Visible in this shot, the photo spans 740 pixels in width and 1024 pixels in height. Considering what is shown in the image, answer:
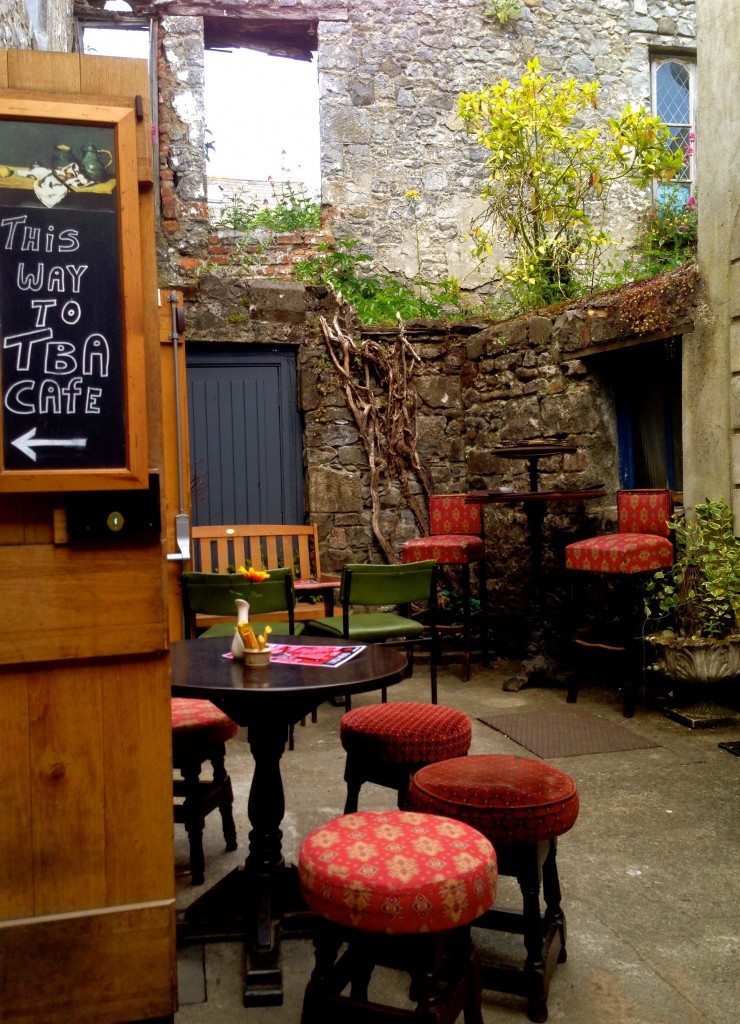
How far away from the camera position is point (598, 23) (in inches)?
344

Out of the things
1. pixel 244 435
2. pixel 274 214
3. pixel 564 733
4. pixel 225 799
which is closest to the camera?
pixel 225 799

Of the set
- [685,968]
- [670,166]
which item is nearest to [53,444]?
[685,968]

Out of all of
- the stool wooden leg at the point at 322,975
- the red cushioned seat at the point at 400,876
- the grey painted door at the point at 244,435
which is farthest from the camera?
the grey painted door at the point at 244,435

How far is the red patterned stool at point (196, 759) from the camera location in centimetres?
284

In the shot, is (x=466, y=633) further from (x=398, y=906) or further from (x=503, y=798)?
(x=398, y=906)

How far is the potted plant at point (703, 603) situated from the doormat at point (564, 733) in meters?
0.48

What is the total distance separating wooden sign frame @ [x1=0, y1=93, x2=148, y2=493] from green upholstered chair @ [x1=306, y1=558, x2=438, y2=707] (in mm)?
2591

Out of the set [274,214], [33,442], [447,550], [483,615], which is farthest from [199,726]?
[274,214]

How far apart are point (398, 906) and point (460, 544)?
4.14 metres

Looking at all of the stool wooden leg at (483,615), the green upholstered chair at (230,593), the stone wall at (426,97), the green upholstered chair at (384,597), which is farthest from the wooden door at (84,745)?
the stone wall at (426,97)

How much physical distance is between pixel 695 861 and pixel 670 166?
5710 millimetres

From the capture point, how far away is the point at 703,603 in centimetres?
470

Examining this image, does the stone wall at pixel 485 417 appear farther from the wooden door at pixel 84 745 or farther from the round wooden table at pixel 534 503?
the wooden door at pixel 84 745

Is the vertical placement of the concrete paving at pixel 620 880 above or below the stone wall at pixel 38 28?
below
